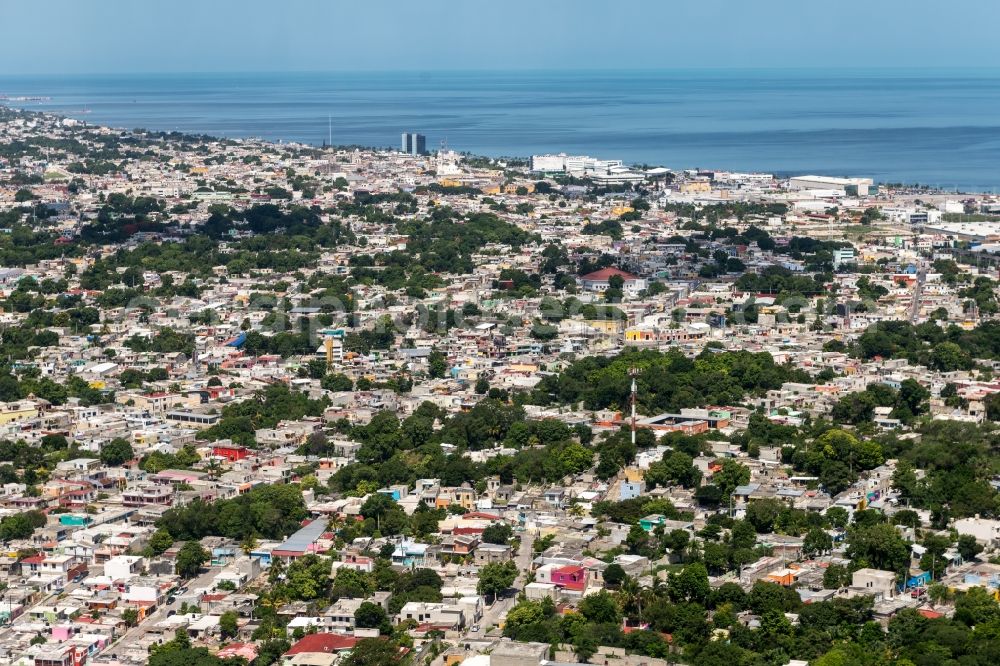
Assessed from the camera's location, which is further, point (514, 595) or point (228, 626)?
point (514, 595)

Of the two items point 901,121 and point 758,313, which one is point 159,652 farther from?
point 901,121

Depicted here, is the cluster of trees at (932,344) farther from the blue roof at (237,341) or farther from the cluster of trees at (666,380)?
the blue roof at (237,341)

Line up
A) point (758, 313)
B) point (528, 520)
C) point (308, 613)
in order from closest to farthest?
point (308, 613), point (528, 520), point (758, 313)

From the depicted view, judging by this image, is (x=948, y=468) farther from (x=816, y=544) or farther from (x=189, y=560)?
(x=189, y=560)

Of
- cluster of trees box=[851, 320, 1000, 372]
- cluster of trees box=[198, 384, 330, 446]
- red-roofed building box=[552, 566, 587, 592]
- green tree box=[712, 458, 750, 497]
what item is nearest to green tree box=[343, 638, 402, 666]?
red-roofed building box=[552, 566, 587, 592]

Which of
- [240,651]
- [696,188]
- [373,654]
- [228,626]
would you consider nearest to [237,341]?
[228,626]

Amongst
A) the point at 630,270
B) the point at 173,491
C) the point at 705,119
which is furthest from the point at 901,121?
the point at 173,491
